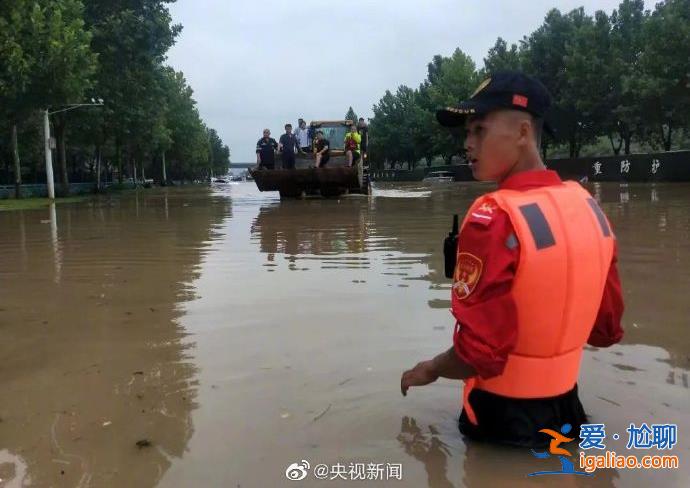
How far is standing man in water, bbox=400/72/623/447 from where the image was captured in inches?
80.9

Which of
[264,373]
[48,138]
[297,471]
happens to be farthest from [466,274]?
[48,138]

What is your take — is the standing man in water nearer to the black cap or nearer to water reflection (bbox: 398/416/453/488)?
the black cap

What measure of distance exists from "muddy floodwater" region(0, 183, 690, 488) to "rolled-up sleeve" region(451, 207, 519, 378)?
562mm

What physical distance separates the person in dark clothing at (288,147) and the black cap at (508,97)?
59.8 ft

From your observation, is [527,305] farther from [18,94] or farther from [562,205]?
[18,94]

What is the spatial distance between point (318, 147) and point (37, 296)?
15468mm

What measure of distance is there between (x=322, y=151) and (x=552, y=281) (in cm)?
1841

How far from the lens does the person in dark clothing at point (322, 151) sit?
2017cm

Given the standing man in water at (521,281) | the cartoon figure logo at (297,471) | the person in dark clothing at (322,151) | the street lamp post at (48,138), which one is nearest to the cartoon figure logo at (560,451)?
the standing man in water at (521,281)

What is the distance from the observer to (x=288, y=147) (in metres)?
20.2

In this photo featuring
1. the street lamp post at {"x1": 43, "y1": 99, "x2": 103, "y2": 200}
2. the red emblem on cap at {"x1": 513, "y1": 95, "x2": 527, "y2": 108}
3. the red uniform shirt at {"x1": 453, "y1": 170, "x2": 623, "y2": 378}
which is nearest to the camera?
the red uniform shirt at {"x1": 453, "y1": 170, "x2": 623, "y2": 378}

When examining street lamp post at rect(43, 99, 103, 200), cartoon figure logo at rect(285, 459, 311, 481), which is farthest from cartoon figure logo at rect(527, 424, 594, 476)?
street lamp post at rect(43, 99, 103, 200)

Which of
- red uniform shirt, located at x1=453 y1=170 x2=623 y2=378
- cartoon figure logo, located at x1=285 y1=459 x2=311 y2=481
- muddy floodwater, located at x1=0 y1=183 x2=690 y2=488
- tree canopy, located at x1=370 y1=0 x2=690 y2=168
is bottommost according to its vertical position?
cartoon figure logo, located at x1=285 y1=459 x2=311 y2=481

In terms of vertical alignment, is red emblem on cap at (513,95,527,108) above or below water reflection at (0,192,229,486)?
above
